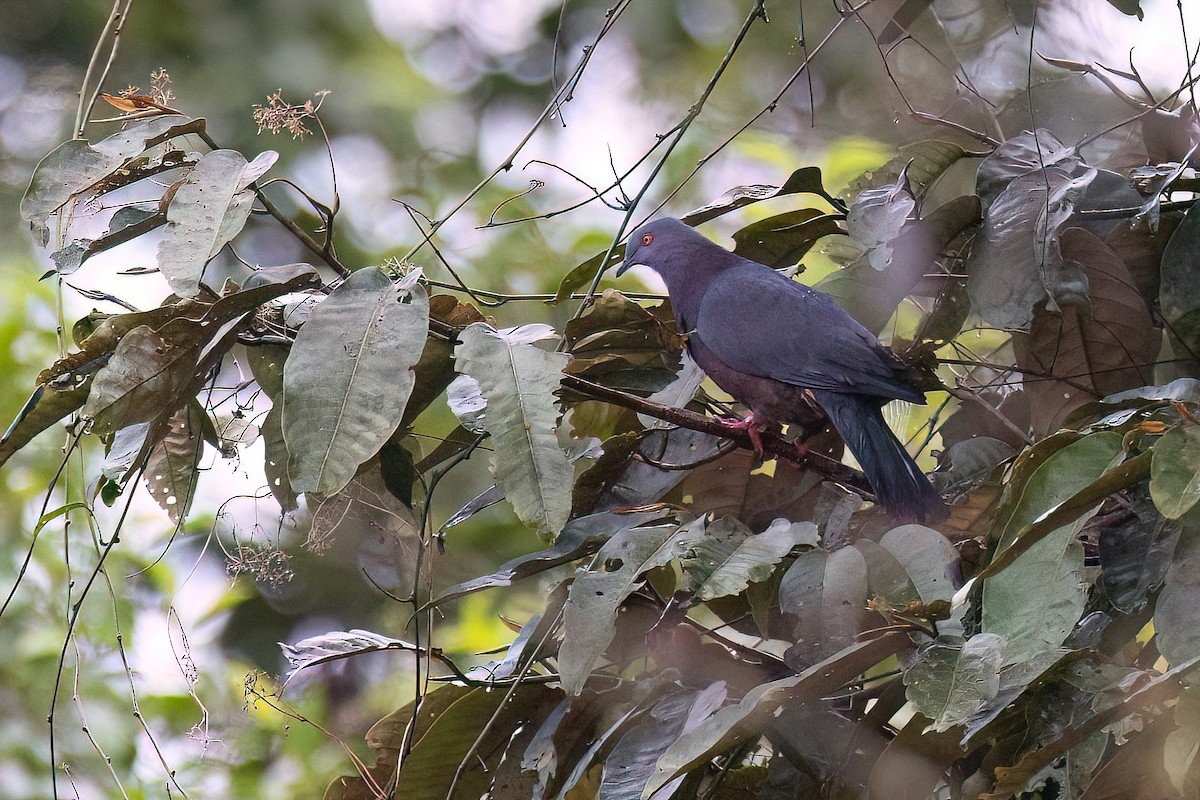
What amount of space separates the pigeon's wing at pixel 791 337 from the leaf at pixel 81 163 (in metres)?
0.98

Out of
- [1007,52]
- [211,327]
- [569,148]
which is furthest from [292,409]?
[569,148]

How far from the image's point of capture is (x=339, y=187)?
3004 millimetres

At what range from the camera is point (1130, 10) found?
1289mm

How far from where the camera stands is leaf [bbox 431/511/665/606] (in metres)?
1.31

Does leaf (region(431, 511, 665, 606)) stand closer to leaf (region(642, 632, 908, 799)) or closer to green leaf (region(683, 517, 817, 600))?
green leaf (region(683, 517, 817, 600))

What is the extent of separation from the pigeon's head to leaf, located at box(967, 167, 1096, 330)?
820 millimetres

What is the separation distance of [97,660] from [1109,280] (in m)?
2.61

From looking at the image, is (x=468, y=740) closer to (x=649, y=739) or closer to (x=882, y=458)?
(x=649, y=739)

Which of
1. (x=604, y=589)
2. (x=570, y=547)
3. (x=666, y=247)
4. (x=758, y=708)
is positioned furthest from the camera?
(x=666, y=247)

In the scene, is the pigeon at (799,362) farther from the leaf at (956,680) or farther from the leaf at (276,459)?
the leaf at (276,459)

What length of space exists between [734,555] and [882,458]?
522 millimetres

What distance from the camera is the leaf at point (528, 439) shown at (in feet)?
3.48

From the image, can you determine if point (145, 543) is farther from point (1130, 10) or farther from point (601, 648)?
point (1130, 10)

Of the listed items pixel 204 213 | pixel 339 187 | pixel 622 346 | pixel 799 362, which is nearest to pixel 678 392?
pixel 622 346
